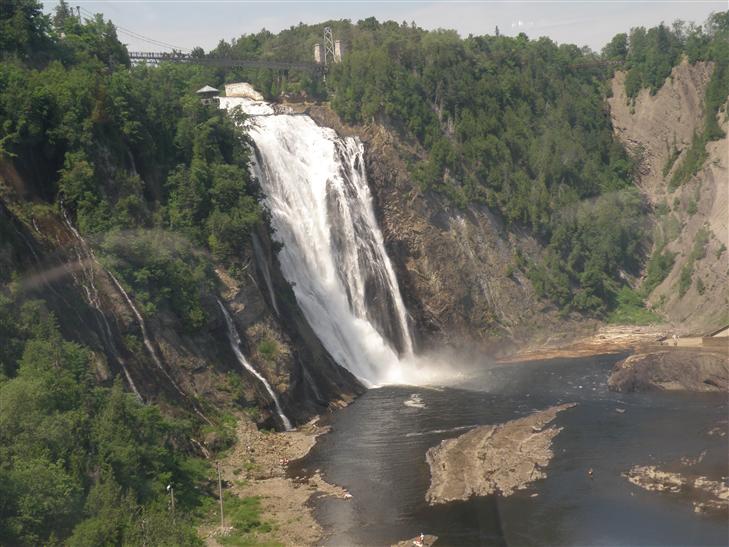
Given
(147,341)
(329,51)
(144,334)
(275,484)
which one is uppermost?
(329,51)

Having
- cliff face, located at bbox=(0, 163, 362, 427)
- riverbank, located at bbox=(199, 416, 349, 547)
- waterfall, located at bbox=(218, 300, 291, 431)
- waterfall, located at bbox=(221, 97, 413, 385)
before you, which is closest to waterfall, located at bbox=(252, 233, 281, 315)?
cliff face, located at bbox=(0, 163, 362, 427)

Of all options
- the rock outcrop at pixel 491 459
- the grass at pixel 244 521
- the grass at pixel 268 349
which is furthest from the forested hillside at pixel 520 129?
the grass at pixel 244 521

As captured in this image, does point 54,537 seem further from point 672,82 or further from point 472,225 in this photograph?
point 672,82

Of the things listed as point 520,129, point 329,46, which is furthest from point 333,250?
point 329,46

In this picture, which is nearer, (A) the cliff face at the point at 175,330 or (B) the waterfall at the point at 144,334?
(A) the cliff face at the point at 175,330

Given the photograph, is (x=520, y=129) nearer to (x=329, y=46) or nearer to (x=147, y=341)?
(x=329, y=46)

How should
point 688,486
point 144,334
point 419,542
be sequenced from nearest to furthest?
point 419,542 < point 688,486 < point 144,334

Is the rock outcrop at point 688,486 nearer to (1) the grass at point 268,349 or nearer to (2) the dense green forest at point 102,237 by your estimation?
(2) the dense green forest at point 102,237
